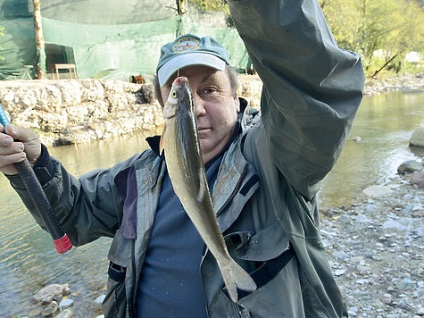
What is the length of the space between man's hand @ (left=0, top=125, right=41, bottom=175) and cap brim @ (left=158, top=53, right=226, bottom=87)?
0.86m

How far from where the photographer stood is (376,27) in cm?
3741

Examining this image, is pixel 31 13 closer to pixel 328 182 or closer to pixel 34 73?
pixel 34 73

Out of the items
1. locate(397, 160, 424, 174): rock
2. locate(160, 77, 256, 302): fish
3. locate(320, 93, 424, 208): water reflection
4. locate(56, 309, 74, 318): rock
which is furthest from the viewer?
locate(397, 160, 424, 174): rock

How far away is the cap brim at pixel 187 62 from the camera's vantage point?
238 centimetres

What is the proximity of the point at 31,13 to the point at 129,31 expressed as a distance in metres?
4.06

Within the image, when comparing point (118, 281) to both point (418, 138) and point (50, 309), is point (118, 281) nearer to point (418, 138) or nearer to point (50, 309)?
point (50, 309)

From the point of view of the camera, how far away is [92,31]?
17.2 meters

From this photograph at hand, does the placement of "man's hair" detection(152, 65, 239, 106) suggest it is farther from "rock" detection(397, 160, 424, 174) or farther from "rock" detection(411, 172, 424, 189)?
"rock" detection(397, 160, 424, 174)

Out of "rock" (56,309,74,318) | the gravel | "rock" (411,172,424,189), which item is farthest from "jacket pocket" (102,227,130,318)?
"rock" (411,172,424,189)

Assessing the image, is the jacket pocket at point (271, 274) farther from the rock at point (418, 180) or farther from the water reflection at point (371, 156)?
the rock at point (418, 180)

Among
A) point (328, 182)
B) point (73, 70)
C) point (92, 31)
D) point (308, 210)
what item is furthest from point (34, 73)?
point (308, 210)

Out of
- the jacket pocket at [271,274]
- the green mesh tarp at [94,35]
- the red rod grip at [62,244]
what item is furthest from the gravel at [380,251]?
the green mesh tarp at [94,35]

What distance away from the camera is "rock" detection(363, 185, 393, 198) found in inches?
309

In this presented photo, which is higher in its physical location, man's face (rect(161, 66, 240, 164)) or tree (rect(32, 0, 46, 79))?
tree (rect(32, 0, 46, 79))
